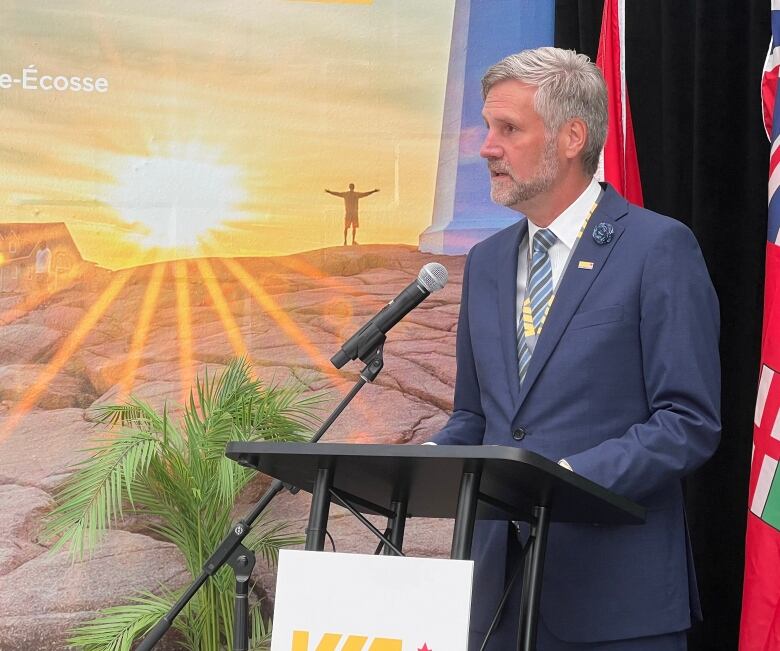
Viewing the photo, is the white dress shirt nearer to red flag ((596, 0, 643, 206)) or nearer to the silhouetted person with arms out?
red flag ((596, 0, 643, 206))

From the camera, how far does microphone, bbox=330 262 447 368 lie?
7.39ft

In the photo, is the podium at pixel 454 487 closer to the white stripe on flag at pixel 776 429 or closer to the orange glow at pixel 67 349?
the white stripe on flag at pixel 776 429

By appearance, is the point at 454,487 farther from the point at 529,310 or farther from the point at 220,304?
the point at 220,304

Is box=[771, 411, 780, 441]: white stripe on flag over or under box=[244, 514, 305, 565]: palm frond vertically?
over

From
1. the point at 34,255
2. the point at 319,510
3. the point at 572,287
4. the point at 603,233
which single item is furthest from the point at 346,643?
the point at 34,255

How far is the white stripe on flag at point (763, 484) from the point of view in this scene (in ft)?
9.05

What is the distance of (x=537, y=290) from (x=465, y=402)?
32cm

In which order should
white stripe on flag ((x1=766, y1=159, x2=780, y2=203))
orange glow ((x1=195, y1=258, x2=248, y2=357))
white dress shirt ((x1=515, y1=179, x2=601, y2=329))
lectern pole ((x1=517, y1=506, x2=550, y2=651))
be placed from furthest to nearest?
orange glow ((x1=195, y1=258, x2=248, y2=357)) < white stripe on flag ((x1=766, y1=159, x2=780, y2=203)) < white dress shirt ((x1=515, y1=179, x2=601, y2=329)) < lectern pole ((x1=517, y1=506, x2=550, y2=651))

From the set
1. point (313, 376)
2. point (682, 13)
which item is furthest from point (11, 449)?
point (682, 13)

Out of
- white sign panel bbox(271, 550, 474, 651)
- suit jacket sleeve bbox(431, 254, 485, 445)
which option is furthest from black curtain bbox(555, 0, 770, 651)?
white sign panel bbox(271, 550, 474, 651)

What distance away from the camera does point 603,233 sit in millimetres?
2051

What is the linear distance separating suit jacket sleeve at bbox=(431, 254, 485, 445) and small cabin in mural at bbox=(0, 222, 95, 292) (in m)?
2.23

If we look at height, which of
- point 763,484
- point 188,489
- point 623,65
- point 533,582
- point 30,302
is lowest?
point 188,489

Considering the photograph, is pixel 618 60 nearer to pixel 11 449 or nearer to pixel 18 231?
pixel 18 231
